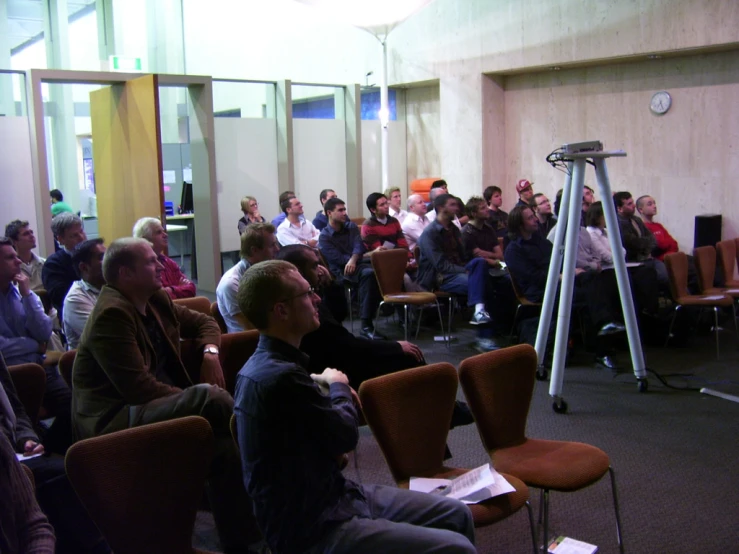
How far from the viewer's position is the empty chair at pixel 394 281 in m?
6.19

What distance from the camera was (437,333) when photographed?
687cm

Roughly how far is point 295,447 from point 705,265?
5.26 metres

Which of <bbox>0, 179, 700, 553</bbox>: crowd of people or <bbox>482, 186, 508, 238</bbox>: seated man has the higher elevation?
<bbox>482, 186, 508, 238</bbox>: seated man

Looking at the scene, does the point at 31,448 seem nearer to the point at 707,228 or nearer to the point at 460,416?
the point at 460,416

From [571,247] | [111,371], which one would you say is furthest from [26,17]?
[111,371]

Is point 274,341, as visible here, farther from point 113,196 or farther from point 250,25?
point 250,25

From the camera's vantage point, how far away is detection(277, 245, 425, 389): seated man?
3381 millimetres

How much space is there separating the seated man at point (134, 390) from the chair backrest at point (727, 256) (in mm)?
5193

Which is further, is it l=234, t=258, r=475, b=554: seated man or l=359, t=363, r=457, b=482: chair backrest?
l=359, t=363, r=457, b=482: chair backrest

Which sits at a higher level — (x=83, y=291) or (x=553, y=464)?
(x=83, y=291)

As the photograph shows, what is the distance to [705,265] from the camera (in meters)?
6.24

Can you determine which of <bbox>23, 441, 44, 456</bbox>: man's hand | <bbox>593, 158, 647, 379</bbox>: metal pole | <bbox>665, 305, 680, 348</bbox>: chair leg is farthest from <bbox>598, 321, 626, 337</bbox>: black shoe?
<bbox>23, 441, 44, 456</bbox>: man's hand

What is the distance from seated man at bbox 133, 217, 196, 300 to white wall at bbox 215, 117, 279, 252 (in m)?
4.05

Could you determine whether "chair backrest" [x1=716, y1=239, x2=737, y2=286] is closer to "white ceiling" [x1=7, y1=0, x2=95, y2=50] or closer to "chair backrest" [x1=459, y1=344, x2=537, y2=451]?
"chair backrest" [x1=459, y1=344, x2=537, y2=451]
